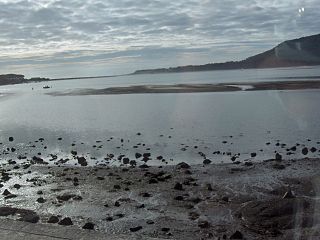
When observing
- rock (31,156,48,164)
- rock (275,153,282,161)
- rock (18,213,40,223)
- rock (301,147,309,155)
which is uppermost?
rock (18,213,40,223)

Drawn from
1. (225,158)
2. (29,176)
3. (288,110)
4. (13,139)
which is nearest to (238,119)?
(288,110)

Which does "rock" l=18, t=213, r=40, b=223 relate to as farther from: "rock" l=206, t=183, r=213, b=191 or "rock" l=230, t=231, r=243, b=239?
"rock" l=206, t=183, r=213, b=191

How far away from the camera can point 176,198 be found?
12.9 metres

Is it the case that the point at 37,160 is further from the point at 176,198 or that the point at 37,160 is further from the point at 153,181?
the point at 176,198

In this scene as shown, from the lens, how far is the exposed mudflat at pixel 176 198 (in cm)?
1032

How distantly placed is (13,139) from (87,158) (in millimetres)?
8313

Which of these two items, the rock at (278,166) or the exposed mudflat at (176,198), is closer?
the exposed mudflat at (176,198)

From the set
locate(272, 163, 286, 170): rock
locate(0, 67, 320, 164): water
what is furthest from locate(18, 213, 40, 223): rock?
locate(272, 163, 286, 170): rock

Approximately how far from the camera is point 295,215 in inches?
414

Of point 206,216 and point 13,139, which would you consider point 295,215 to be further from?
point 13,139

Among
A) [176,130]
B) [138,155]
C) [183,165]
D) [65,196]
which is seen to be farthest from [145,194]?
[176,130]

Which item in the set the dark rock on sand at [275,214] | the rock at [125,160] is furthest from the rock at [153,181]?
the dark rock on sand at [275,214]

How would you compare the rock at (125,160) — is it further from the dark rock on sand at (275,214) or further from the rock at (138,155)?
the dark rock on sand at (275,214)

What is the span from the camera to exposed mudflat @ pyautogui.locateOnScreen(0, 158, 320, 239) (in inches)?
406
